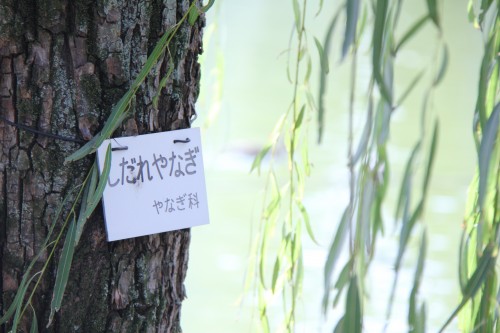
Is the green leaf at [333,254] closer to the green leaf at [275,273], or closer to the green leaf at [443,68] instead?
the green leaf at [443,68]

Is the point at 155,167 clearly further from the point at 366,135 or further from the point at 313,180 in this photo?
the point at 313,180

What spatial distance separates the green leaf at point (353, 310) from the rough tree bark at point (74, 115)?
A: 34cm

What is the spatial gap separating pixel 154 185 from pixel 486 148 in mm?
432

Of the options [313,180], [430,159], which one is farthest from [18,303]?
[313,180]

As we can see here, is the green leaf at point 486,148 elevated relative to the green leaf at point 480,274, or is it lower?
elevated

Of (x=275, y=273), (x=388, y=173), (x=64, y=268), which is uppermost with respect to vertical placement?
(x=388, y=173)

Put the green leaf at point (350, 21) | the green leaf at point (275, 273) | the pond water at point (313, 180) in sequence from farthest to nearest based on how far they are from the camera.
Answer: the pond water at point (313, 180) < the green leaf at point (275, 273) < the green leaf at point (350, 21)

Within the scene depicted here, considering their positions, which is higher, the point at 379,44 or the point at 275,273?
the point at 379,44

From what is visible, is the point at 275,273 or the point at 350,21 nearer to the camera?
the point at 350,21

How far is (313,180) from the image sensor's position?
A: 12.0 feet

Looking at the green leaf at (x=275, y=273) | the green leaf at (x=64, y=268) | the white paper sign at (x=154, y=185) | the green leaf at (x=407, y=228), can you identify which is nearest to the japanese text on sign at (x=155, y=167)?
the white paper sign at (x=154, y=185)

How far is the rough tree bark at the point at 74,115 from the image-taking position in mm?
945

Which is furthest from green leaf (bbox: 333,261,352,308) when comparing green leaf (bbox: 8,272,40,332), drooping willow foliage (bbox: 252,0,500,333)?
green leaf (bbox: 8,272,40,332)

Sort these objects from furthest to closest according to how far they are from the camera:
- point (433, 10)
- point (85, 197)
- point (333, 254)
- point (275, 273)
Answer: point (275, 273)
point (85, 197)
point (333, 254)
point (433, 10)
